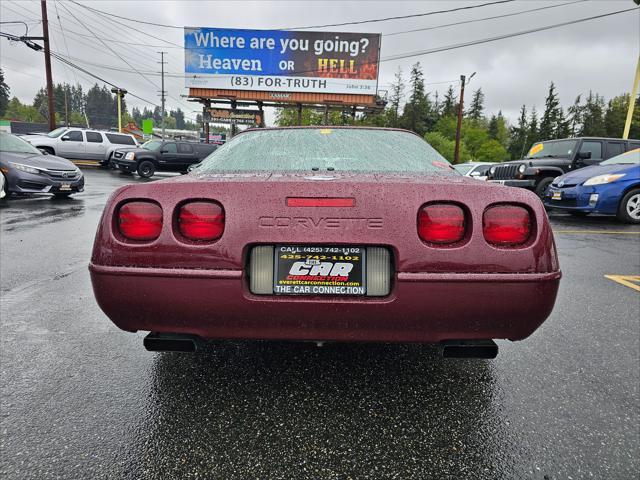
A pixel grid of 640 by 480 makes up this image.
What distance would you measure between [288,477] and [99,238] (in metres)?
1.21

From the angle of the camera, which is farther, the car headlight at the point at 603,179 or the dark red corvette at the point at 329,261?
the car headlight at the point at 603,179

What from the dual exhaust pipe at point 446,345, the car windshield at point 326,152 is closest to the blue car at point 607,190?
the car windshield at point 326,152

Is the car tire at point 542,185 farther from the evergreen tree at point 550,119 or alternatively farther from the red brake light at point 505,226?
the evergreen tree at point 550,119

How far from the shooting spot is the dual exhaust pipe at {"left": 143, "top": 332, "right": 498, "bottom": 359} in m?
1.67

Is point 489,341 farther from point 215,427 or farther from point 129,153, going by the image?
point 129,153

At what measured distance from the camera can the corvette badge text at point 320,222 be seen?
5.11ft

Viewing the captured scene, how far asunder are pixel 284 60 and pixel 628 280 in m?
26.2

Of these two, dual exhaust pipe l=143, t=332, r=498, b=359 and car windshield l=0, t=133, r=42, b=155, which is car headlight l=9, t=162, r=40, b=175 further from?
dual exhaust pipe l=143, t=332, r=498, b=359

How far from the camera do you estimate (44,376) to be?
2033mm

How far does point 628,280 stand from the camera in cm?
412

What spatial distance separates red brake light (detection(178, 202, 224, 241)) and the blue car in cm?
835

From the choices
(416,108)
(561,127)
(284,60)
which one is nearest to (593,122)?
(561,127)

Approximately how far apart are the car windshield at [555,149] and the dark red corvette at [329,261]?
10334 millimetres

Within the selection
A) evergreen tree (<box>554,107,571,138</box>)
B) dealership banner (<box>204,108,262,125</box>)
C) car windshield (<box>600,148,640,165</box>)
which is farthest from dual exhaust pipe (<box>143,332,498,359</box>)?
evergreen tree (<box>554,107,571,138</box>)
